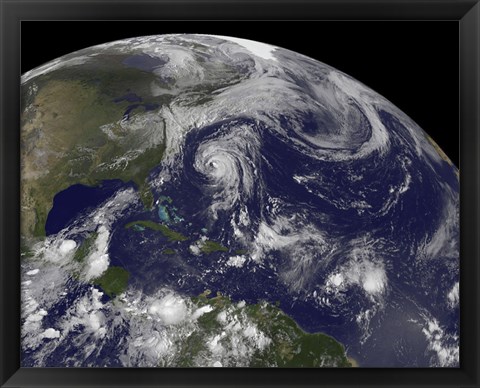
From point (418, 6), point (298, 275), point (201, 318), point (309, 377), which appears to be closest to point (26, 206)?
point (201, 318)

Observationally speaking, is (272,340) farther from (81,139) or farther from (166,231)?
(81,139)

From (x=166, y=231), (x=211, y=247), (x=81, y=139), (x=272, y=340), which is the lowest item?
(x=272, y=340)

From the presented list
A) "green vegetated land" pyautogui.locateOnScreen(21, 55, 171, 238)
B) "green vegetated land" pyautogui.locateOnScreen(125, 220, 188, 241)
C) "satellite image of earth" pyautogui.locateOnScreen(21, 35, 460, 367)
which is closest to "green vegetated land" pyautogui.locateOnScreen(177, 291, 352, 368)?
"satellite image of earth" pyautogui.locateOnScreen(21, 35, 460, 367)

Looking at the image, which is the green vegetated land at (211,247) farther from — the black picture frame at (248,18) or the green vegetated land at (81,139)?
the black picture frame at (248,18)

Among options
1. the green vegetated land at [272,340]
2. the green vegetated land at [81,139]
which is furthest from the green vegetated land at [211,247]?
the green vegetated land at [81,139]

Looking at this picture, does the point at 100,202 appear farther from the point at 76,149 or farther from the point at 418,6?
the point at 418,6

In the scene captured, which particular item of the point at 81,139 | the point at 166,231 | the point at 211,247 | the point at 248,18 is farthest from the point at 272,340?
the point at 248,18
